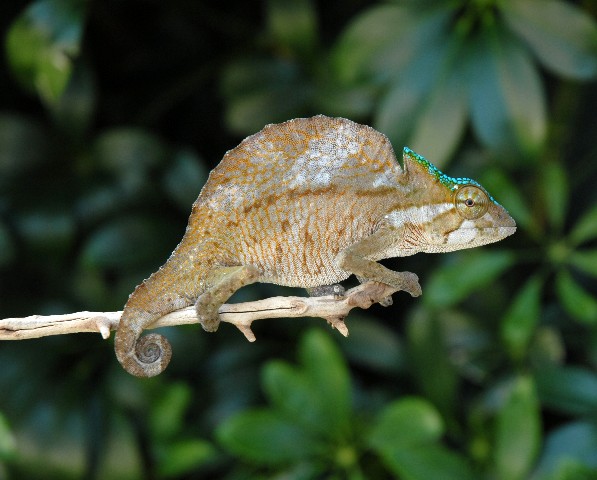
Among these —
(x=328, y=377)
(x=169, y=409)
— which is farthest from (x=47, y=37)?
(x=328, y=377)

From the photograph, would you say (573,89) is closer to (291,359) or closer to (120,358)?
(291,359)

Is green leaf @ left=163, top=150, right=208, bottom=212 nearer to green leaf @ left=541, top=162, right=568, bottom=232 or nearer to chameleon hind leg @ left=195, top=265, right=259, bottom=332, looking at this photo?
green leaf @ left=541, top=162, right=568, bottom=232

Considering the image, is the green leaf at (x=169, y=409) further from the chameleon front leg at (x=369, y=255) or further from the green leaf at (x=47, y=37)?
the chameleon front leg at (x=369, y=255)

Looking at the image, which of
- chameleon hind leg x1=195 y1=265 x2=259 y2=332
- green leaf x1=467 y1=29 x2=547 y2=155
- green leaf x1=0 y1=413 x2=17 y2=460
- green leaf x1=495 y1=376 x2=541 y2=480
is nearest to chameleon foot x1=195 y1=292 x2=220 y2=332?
chameleon hind leg x1=195 y1=265 x2=259 y2=332

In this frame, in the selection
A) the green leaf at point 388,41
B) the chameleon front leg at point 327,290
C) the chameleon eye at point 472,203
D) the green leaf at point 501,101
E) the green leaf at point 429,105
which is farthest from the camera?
the green leaf at point 388,41

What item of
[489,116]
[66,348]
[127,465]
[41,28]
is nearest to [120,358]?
[489,116]

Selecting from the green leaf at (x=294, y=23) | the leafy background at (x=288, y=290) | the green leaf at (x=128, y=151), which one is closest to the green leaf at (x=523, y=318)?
the leafy background at (x=288, y=290)
